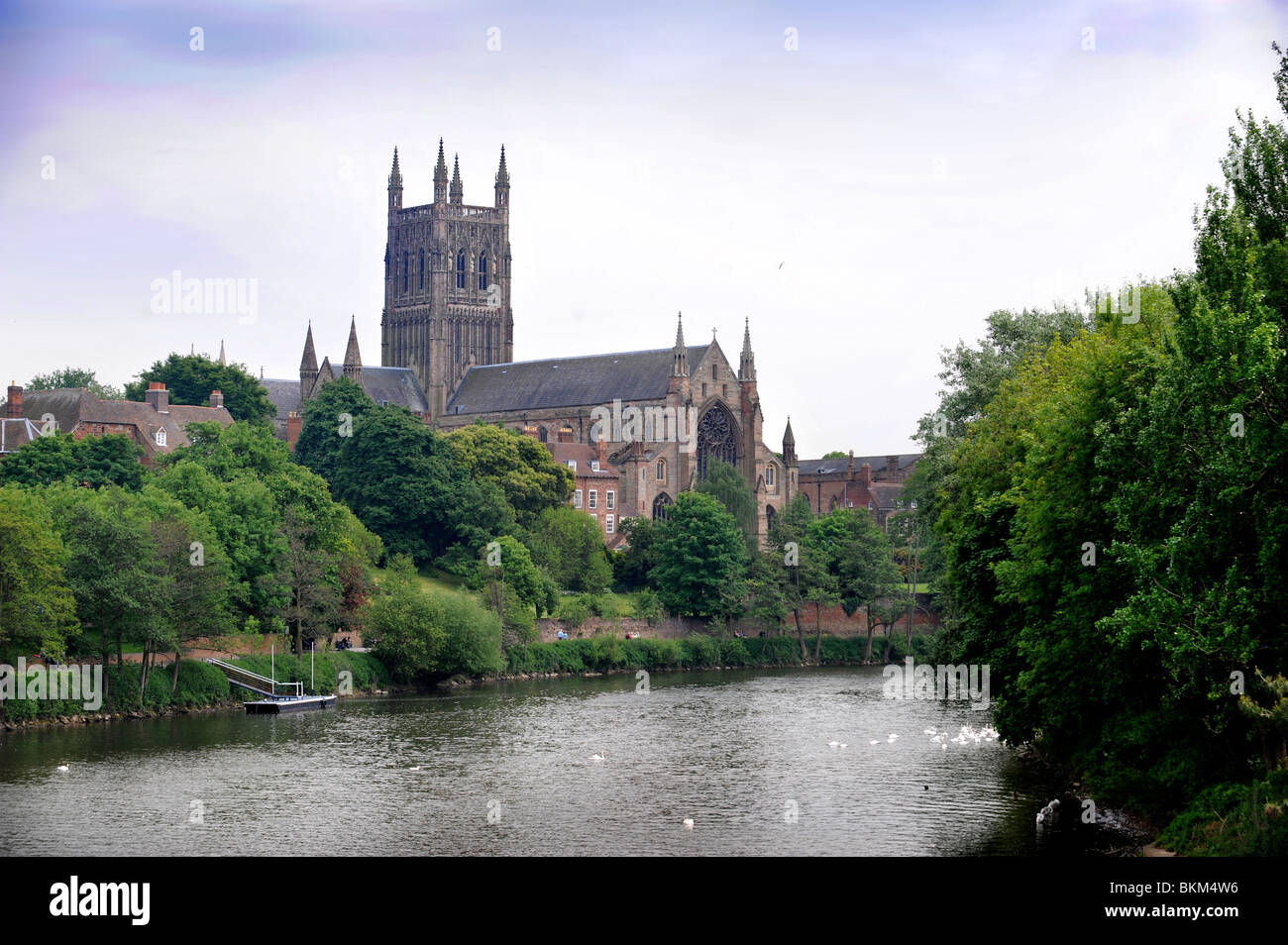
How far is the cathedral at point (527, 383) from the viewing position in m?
124

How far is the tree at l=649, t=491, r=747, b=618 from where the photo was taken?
94.7m

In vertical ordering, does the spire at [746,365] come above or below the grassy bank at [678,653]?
above

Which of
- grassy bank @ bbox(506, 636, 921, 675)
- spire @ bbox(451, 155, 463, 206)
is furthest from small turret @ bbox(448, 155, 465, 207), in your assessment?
grassy bank @ bbox(506, 636, 921, 675)

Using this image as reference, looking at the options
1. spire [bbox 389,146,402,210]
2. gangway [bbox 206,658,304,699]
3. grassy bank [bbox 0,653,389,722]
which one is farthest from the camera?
spire [bbox 389,146,402,210]

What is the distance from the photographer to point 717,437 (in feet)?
428

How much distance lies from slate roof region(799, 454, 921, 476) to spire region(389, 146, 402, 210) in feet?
162

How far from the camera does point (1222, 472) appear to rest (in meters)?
24.0

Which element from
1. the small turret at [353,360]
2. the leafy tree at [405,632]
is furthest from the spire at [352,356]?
the leafy tree at [405,632]

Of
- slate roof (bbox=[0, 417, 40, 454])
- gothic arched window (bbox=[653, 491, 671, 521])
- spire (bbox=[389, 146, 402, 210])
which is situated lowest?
gothic arched window (bbox=[653, 491, 671, 521])

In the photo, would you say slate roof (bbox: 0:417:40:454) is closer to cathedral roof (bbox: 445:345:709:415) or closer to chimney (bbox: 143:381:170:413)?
chimney (bbox: 143:381:170:413)

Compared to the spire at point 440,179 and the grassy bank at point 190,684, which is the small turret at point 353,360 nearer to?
the spire at point 440,179

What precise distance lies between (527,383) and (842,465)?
36.8 metres

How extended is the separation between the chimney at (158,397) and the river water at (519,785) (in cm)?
5510

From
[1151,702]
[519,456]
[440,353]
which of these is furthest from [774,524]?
[1151,702]
